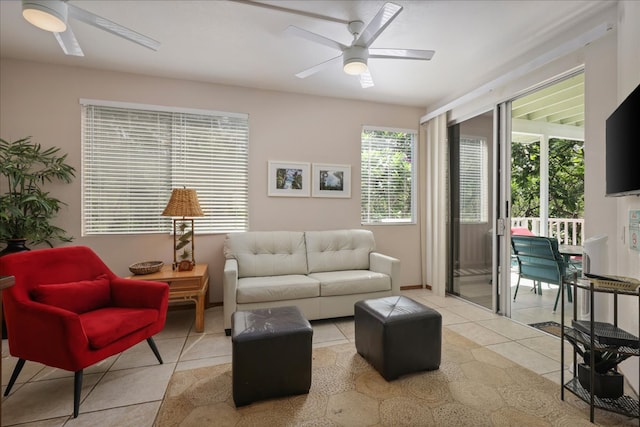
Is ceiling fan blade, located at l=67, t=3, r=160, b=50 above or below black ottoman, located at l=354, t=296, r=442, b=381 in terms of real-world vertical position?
above

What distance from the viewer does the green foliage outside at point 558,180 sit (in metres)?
4.76

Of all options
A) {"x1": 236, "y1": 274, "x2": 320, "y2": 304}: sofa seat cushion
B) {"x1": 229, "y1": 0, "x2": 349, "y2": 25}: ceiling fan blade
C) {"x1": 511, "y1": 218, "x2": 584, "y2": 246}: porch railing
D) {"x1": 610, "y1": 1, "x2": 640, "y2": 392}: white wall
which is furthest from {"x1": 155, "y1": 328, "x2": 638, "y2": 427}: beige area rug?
{"x1": 511, "y1": 218, "x2": 584, "y2": 246}: porch railing

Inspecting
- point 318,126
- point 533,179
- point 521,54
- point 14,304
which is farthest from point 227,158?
point 533,179

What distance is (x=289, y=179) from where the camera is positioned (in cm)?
402

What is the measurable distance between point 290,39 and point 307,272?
2368 millimetres

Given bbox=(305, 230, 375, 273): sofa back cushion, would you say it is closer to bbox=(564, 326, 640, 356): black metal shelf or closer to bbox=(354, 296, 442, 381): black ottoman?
bbox=(354, 296, 442, 381): black ottoman

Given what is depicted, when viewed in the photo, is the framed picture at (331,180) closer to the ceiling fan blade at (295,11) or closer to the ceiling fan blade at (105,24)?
the ceiling fan blade at (295,11)

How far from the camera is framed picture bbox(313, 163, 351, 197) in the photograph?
4.13 m

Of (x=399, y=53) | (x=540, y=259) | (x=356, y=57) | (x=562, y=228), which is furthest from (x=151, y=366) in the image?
(x=562, y=228)

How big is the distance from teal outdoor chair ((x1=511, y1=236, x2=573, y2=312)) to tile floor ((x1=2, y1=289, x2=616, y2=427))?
0.70 meters

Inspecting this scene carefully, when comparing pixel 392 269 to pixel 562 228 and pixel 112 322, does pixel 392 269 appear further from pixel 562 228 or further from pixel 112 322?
pixel 562 228

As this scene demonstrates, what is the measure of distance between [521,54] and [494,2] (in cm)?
100

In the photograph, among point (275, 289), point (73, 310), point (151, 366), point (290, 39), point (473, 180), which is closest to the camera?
point (73, 310)

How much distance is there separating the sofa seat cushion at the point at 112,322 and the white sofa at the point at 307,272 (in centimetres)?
76
